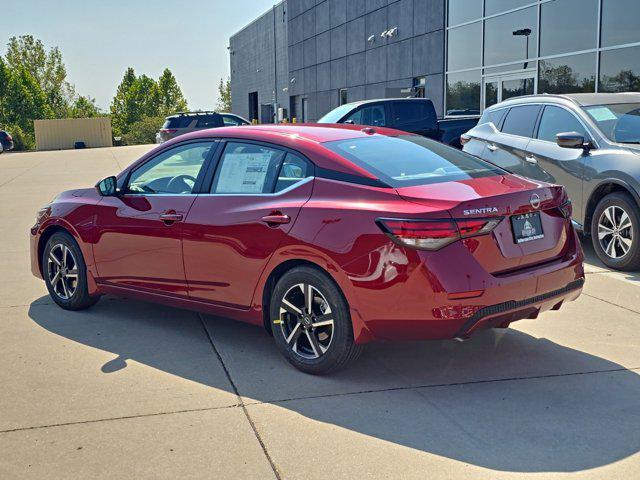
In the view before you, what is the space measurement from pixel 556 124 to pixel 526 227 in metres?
4.81

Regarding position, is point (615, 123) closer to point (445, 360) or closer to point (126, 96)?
point (445, 360)

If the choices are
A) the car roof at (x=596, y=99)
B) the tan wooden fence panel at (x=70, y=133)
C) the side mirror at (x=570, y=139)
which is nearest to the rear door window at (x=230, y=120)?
the car roof at (x=596, y=99)

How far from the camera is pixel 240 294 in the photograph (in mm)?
5242

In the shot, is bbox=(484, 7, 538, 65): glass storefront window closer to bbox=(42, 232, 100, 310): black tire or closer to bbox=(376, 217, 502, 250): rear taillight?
bbox=(42, 232, 100, 310): black tire

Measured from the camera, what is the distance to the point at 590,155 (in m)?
8.45

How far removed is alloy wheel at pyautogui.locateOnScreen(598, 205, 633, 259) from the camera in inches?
311

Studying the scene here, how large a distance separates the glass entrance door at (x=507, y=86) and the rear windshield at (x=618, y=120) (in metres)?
12.5

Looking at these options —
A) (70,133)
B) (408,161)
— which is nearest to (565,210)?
(408,161)

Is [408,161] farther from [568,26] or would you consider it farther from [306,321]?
[568,26]

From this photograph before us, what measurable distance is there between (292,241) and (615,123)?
5.20m

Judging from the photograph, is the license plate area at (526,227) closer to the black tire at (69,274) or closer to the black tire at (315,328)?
the black tire at (315,328)

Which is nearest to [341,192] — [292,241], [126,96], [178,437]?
[292,241]

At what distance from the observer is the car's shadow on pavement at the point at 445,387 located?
390 centimetres

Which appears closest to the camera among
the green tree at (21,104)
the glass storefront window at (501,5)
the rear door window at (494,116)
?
the rear door window at (494,116)
